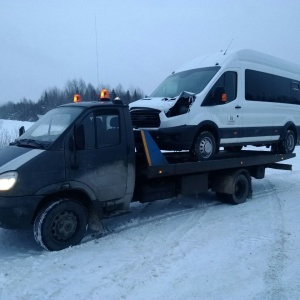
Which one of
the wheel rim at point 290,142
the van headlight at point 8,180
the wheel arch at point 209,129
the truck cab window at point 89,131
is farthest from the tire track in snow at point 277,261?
the van headlight at point 8,180

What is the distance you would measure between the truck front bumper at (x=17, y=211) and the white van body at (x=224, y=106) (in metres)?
2.73

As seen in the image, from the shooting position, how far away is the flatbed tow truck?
179 inches

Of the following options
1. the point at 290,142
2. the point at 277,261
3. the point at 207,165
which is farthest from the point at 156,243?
the point at 290,142

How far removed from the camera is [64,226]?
4.90 meters

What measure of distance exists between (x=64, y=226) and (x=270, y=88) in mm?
6374

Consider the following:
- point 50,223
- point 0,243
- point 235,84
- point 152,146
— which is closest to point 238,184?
point 235,84

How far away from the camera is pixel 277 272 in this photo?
4156 millimetres

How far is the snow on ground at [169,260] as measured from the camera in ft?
12.2

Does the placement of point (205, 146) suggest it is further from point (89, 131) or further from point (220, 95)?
point (89, 131)

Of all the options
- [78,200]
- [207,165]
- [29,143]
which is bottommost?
[78,200]

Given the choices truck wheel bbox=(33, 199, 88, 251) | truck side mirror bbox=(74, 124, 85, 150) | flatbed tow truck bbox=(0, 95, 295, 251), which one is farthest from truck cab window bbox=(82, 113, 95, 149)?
truck wheel bbox=(33, 199, 88, 251)

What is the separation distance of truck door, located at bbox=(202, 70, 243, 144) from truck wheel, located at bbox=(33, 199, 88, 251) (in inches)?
132

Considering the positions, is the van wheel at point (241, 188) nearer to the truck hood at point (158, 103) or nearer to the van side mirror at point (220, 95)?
the van side mirror at point (220, 95)

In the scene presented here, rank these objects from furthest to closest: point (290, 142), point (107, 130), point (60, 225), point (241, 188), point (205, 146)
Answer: point (290, 142), point (241, 188), point (205, 146), point (107, 130), point (60, 225)
